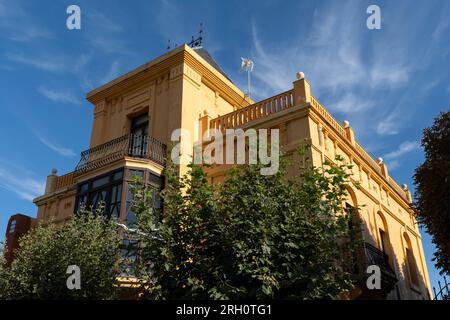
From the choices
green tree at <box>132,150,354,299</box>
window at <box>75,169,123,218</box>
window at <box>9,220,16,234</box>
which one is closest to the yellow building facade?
window at <box>75,169,123,218</box>

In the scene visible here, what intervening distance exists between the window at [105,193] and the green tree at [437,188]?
27.8 ft

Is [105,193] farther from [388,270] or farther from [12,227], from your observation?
[388,270]

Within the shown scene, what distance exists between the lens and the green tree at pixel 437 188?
494 inches

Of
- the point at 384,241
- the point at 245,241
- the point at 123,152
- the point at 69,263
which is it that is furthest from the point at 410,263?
the point at 69,263

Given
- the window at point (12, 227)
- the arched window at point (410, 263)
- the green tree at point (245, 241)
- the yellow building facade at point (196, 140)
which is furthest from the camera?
the arched window at point (410, 263)

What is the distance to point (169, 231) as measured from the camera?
8195 millimetres

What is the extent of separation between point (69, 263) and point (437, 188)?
31.6ft

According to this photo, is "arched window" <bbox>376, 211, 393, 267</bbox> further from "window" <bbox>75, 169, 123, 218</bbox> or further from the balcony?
"window" <bbox>75, 169, 123, 218</bbox>

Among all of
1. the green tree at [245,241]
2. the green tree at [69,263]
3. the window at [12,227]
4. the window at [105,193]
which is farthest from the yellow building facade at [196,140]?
the green tree at [245,241]

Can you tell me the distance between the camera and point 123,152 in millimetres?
13695

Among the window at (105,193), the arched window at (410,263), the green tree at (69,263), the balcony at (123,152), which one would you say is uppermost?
the balcony at (123,152)

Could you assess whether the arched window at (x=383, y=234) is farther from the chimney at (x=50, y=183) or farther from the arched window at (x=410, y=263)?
the chimney at (x=50, y=183)

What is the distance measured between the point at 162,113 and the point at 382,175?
27.0 feet
